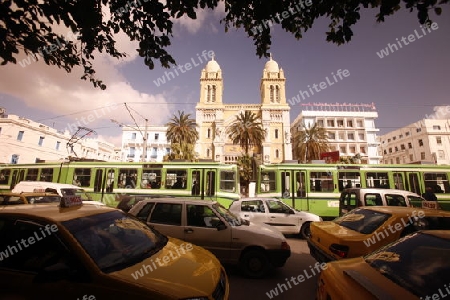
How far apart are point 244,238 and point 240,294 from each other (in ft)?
3.76

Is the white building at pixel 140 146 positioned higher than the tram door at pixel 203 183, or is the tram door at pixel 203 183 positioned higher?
the white building at pixel 140 146

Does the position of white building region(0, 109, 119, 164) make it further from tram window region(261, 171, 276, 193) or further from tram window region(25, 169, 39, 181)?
tram window region(261, 171, 276, 193)

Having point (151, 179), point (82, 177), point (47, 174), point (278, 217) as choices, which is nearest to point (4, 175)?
point (47, 174)

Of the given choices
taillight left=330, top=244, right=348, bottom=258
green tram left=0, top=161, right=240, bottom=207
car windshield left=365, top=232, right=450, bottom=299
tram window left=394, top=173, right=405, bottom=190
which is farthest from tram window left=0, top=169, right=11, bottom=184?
tram window left=394, top=173, right=405, bottom=190

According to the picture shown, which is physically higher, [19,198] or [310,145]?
[310,145]

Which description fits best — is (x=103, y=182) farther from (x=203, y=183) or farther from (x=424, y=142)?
(x=424, y=142)

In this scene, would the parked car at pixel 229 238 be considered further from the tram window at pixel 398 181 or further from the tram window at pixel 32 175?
the tram window at pixel 32 175

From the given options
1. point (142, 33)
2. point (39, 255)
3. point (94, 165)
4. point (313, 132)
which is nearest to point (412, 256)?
point (39, 255)

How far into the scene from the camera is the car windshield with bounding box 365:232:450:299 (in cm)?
216

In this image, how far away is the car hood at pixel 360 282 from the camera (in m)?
2.07

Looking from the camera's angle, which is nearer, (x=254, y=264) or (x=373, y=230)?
(x=373, y=230)

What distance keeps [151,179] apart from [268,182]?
6827mm

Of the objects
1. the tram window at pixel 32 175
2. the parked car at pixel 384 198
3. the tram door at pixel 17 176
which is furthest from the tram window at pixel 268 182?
the tram door at pixel 17 176

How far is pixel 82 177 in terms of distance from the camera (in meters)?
13.9
